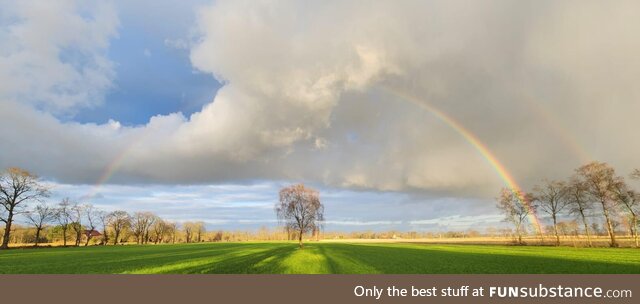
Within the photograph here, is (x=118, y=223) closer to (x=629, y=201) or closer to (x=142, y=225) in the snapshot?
(x=142, y=225)

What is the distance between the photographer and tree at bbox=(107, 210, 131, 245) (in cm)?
16823

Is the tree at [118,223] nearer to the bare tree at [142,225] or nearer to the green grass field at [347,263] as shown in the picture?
the bare tree at [142,225]

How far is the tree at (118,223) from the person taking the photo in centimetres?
16823

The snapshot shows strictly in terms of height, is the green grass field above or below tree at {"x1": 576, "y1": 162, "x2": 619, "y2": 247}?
below

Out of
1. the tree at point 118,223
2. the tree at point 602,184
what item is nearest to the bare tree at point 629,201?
the tree at point 602,184

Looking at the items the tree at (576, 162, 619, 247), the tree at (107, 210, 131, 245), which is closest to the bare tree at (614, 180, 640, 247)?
the tree at (576, 162, 619, 247)

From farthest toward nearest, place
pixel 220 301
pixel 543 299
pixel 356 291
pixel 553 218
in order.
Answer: pixel 553 218 < pixel 356 291 < pixel 543 299 < pixel 220 301

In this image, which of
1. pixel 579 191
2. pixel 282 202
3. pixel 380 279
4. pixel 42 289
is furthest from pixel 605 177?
pixel 42 289

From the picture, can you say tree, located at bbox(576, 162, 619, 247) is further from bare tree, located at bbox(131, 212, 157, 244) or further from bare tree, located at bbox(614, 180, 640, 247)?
bare tree, located at bbox(131, 212, 157, 244)

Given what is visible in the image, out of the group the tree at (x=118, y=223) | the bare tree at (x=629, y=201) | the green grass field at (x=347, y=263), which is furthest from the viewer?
the tree at (x=118, y=223)

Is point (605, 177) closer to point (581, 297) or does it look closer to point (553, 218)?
point (553, 218)

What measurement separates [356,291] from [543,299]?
9.53 meters

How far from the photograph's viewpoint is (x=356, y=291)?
814 inches

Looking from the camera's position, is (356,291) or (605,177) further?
(605,177)
